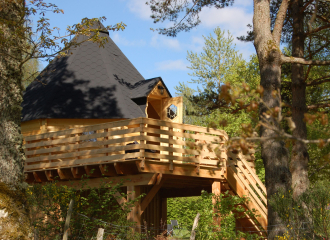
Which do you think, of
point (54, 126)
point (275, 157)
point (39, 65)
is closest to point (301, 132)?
point (275, 157)

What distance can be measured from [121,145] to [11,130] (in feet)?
15.7

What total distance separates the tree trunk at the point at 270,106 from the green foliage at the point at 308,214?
85 cm

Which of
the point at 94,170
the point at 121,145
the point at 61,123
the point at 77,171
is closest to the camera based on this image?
the point at 94,170

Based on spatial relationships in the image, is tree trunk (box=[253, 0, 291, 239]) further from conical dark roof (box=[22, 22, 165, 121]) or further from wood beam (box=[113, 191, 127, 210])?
conical dark roof (box=[22, 22, 165, 121])

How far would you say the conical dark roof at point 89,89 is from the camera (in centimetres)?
1394

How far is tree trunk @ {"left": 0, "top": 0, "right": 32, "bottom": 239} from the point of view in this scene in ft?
21.8

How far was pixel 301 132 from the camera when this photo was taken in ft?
42.0

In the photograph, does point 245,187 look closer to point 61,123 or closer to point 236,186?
point 236,186

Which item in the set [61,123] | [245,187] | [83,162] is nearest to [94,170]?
[83,162]

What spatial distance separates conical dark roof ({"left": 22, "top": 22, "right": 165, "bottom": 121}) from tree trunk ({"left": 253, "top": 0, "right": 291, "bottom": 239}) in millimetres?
5650

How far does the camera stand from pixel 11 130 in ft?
24.2

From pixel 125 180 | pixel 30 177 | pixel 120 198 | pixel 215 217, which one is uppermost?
pixel 30 177

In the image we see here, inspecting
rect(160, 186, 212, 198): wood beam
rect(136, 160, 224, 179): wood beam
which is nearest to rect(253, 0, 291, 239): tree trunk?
rect(136, 160, 224, 179): wood beam

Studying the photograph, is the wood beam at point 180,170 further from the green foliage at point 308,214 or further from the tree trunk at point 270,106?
the green foliage at point 308,214
